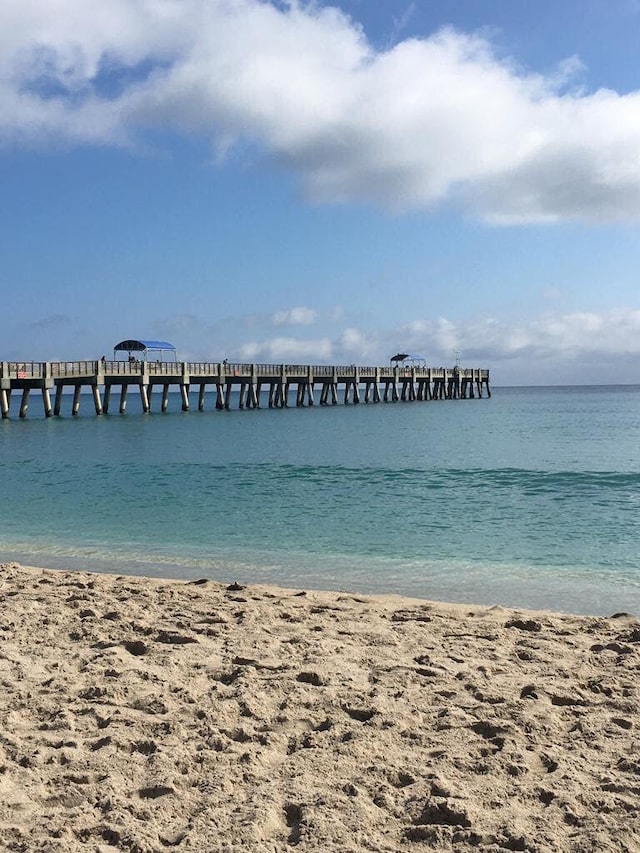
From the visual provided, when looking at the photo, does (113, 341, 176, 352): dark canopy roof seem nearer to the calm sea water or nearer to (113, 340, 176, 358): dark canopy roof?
(113, 340, 176, 358): dark canopy roof

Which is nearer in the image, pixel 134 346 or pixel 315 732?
pixel 315 732

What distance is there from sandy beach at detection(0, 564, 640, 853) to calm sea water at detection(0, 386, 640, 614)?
2811 millimetres

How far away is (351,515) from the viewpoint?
578 inches

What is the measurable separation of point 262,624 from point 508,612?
8.16ft

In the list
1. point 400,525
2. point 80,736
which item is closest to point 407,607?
point 80,736

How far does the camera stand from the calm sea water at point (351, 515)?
991 cm

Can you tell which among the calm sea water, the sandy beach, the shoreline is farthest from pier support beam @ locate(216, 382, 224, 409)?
the sandy beach

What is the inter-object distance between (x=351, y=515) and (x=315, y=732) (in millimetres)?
10348

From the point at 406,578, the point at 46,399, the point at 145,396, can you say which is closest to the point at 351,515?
the point at 406,578

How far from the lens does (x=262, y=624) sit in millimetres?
6664

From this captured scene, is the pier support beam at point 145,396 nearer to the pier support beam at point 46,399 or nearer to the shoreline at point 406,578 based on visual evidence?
the pier support beam at point 46,399

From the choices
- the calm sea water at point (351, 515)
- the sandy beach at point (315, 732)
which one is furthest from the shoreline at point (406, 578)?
the sandy beach at point (315, 732)

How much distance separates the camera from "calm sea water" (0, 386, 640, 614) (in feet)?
32.5

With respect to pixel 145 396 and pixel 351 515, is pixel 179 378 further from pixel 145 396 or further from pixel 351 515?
pixel 351 515
